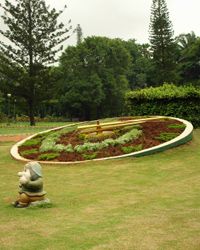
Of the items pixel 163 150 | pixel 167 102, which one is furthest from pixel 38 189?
pixel 167 102

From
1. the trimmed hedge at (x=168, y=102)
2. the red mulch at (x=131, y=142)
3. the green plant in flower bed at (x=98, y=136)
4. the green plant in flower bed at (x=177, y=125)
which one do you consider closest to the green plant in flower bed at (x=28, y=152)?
the red mulch at (x=131, y=142)

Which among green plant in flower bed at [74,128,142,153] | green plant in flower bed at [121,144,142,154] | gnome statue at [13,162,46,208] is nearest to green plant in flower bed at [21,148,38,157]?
green plant in flower bed at [74,128,142,153]

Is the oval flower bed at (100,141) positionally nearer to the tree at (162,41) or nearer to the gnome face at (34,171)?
the gnome face at (34,171)

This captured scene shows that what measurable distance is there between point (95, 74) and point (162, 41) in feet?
31.1

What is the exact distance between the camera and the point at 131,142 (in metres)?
13.8

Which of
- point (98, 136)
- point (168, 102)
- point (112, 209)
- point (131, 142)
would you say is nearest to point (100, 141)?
point (98, 136)

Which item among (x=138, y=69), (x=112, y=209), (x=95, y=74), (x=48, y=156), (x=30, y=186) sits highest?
(x=138, y=69)

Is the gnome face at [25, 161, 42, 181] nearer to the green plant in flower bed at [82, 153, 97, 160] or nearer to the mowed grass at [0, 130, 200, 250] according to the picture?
the mowed grass at [0, 130, 200, 250]

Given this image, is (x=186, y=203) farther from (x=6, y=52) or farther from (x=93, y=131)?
(x=6, y=52)

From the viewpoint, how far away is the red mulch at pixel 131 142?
13.1 m

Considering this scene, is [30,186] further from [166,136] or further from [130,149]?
[166,136]

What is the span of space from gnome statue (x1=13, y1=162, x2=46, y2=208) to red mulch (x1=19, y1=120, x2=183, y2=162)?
203 inches

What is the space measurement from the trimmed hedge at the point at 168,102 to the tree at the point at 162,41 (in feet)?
76.2

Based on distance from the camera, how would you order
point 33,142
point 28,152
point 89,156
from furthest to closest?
point 33,142, point 28,152, point 89,156
